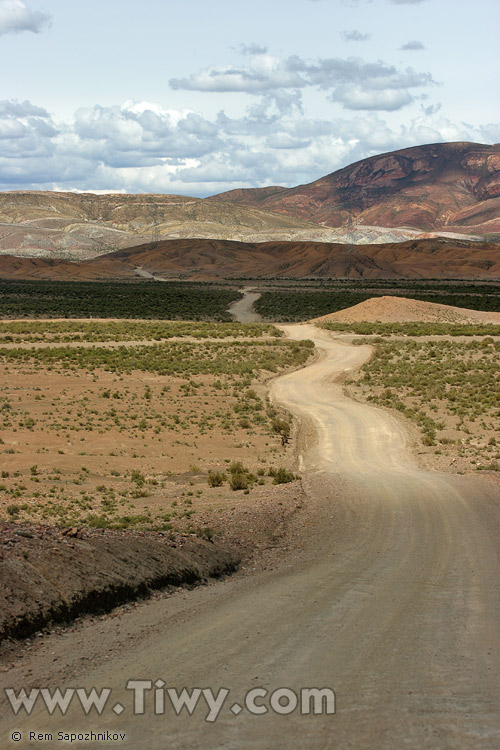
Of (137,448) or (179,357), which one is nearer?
(137,448)

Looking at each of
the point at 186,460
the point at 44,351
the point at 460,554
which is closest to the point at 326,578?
the point at 460,554

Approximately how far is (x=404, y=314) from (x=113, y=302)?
38060mm

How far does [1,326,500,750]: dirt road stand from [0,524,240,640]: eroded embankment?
1.19 feet

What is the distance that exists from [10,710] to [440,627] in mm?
5207

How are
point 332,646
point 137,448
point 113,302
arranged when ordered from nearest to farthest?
point 332,646 → point 137,448 → point 113,302

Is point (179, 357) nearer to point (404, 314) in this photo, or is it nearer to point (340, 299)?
point (404, 314)

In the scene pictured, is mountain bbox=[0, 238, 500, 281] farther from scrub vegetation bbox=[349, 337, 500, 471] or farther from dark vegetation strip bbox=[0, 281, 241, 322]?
scrub vegetation bbox=[349, 337, 500, 471]

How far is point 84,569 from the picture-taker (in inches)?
402

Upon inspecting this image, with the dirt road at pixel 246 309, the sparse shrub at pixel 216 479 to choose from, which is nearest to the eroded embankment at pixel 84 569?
the sparse shrub at pixel 216 479

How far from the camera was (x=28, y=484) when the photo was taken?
18188 mm

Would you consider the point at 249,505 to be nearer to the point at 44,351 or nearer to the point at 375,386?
the point at 375,386

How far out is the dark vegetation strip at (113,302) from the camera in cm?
8044

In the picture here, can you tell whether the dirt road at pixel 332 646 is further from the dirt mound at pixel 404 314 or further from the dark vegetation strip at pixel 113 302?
the dark vegetation strip at pixel 113 302

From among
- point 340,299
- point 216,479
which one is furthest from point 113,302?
point 216,479
